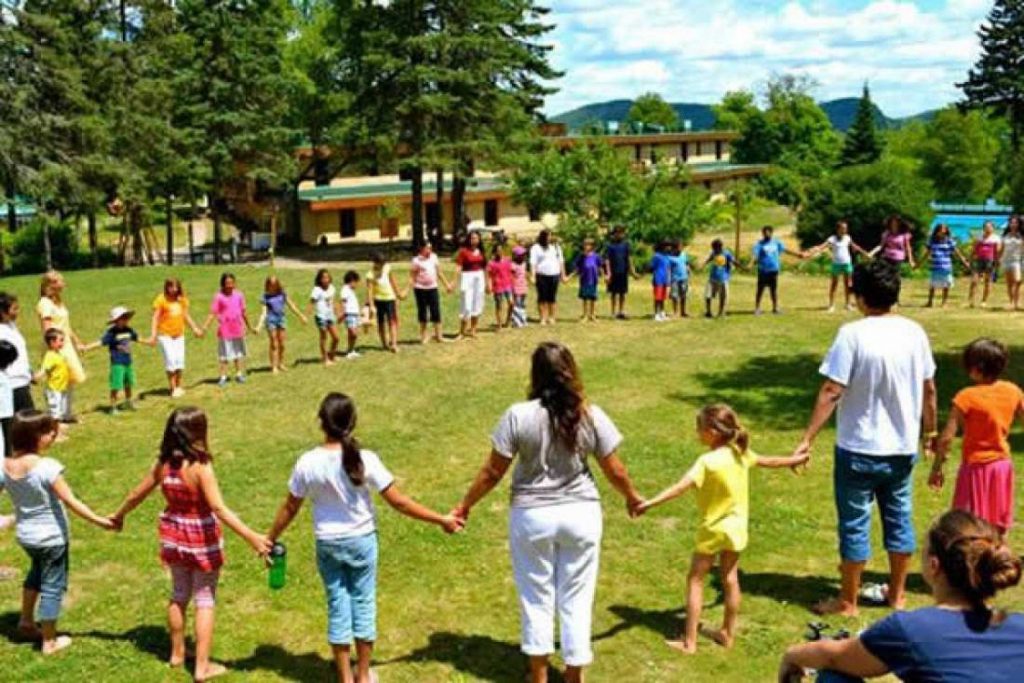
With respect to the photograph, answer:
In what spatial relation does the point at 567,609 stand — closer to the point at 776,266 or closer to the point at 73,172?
the point at 776,266

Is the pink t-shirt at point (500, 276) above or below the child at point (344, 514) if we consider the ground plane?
above

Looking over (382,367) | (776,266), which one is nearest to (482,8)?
(776,266)

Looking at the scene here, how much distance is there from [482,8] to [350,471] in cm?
3471

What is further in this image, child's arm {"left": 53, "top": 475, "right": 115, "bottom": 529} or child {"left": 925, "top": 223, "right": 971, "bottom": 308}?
child {"left": 925, "top": 223, "right": 971, "bottom": 308}

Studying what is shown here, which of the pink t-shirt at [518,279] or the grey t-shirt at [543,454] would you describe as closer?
the grey t-shirt at [543,454]

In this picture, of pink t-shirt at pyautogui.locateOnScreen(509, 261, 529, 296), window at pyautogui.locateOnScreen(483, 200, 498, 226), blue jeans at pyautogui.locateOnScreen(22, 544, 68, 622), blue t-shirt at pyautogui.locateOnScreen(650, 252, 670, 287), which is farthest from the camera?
window at pyautogui.locateOnScreen(483, 200, 498, 226)

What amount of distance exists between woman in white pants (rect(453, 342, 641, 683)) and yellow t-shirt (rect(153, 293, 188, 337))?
8.86 meters

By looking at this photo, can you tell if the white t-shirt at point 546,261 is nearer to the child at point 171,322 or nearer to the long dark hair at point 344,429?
the child at point 171,322

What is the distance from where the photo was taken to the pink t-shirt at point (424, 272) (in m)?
15.9

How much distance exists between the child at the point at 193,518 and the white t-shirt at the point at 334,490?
0.43m

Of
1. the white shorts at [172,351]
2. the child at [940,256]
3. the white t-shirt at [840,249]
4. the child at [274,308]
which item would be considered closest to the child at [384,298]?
the child at [274,308]

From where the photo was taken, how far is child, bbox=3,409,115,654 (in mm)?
5910

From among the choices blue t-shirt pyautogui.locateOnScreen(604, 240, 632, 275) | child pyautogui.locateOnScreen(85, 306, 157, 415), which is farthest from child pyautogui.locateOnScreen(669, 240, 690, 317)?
child pyautogui.locateOnScreen(85, 306, 157, 415)

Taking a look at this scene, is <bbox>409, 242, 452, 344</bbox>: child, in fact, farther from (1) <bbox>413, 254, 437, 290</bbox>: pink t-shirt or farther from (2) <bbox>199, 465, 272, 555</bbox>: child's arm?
(2) <bbox>199, 465, 272, 555</bbox>: child's arm
